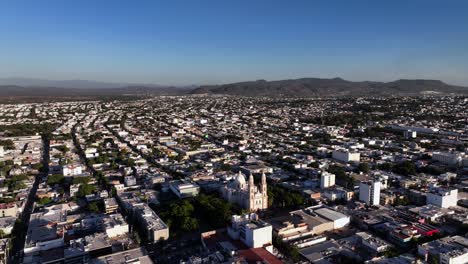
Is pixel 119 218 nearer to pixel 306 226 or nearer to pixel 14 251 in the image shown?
pixel 14 251

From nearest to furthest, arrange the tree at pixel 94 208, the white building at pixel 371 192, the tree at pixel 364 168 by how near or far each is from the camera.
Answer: the tree at pixel 94 208
the white building at pixel 371 192
the tree at pixel 364 168

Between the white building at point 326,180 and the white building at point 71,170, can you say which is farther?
the white building at point 71,170

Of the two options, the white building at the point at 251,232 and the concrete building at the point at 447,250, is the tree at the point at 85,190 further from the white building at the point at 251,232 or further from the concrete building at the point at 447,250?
the concrete building at the point at 447,250

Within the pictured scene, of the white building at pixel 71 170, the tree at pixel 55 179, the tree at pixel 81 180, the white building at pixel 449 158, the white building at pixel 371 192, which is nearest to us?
the white building at pixel 371 192

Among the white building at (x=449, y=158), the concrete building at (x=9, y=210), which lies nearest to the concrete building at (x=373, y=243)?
the concrete building at (x=9, y=210)

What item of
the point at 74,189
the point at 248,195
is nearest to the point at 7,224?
the point at 74,189

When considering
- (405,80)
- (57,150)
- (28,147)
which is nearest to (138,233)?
(57,150)

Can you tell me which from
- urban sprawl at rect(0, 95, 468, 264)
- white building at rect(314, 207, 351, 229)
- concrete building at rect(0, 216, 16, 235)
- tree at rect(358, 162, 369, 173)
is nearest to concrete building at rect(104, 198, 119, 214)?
urban sprawl at rect(0, 95, 468, 264)
